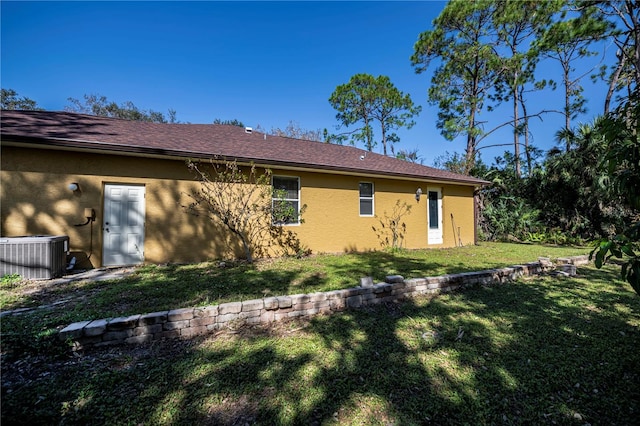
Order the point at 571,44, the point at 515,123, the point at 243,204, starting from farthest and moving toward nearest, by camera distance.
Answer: the point at 515,123 → the point at 571,44 → the point at 243,204

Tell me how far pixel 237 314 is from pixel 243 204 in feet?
12.4

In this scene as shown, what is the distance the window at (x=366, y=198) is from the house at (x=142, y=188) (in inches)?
1.4

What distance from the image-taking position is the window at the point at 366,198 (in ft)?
28.5

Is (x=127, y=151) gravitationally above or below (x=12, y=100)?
below

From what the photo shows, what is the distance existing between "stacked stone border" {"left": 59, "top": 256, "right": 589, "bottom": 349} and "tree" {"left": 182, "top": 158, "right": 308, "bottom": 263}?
320cm

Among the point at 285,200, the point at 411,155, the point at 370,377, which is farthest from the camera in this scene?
the point at 411,155

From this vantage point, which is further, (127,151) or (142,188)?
(142,188)

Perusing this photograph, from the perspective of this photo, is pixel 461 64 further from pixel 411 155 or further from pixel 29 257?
pixel 29 257

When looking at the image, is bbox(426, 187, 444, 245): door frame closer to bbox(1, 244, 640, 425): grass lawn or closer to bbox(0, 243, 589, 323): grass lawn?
bbox(0, 243, 589, 323): grass lawn

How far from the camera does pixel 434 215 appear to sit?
1004 cm

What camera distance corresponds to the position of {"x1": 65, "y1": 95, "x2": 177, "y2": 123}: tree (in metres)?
19.9

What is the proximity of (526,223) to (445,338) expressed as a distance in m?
11.9

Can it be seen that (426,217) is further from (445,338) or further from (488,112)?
(488,112)

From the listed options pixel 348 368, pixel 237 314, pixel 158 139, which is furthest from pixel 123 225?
pixel 348 368
